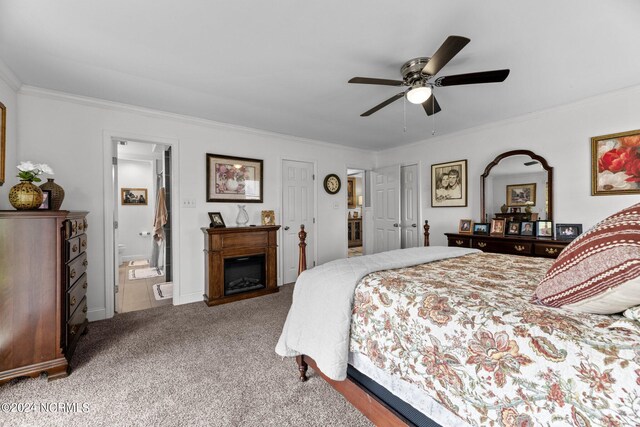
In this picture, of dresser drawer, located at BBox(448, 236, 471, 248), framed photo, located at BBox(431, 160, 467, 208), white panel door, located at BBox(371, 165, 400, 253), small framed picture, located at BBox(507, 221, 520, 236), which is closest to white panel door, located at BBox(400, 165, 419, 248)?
white panel door, located at BBox(371, 165, 400, 253)

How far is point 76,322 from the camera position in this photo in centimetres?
236

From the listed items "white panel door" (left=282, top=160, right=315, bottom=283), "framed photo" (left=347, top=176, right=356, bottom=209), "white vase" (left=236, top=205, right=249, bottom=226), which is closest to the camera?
"white vase" (left=236, top=205, right=249, bottom=226)

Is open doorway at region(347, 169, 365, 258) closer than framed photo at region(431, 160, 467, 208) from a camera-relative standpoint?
No

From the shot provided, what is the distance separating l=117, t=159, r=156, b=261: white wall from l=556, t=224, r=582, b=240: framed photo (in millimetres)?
7035

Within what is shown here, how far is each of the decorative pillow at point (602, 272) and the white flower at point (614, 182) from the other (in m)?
2.68

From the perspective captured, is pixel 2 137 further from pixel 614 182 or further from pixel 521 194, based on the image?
pixel 614 182

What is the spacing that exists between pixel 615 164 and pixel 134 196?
805 centimetres

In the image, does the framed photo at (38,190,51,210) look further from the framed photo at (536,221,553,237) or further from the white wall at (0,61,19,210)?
the framed photo at (536,221,553,237)

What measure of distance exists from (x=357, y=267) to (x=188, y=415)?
4.25 ft

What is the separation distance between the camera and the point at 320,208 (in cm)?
487

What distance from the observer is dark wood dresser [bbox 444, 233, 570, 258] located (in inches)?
120

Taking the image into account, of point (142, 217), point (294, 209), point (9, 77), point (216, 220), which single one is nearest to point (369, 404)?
point (216, 220)

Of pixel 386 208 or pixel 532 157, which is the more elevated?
pixel 532 157

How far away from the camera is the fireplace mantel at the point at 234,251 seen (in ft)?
11.5
